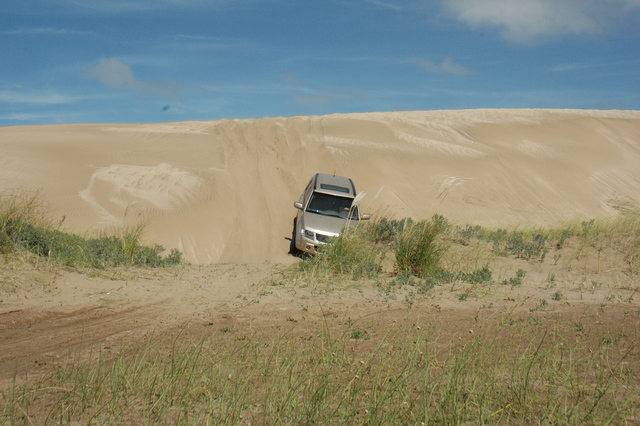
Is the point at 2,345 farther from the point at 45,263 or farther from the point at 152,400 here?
the point at 45,263

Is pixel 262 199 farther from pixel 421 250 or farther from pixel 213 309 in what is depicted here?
pixel 213 309

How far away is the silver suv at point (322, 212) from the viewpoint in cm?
1302

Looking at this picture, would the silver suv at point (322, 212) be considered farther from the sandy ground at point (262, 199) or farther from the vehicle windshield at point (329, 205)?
the sandy ground at point (262, 199)

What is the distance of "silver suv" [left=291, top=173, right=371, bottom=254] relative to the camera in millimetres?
13023

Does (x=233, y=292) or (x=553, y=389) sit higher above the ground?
(x=553, y=389)

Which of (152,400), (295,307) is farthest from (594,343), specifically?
(152,400)

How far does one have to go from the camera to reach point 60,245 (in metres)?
9.37

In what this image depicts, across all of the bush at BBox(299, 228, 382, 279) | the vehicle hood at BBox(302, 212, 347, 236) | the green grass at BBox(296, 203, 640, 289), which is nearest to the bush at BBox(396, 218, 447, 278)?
the green grass at BBox(296, 203, 640, 289)

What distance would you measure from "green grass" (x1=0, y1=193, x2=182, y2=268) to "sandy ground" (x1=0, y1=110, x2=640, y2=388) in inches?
16.7

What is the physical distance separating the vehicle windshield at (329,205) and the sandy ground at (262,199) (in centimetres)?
145

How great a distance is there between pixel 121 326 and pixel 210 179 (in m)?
16.1

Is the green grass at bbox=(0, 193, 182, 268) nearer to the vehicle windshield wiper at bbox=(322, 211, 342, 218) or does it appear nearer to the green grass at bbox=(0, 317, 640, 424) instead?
the vehicle windshield wiper at bbox=(322, 211, 342, 218)

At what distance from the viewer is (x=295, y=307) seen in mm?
6809

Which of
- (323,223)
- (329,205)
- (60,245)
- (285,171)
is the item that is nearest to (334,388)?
(60,245)
